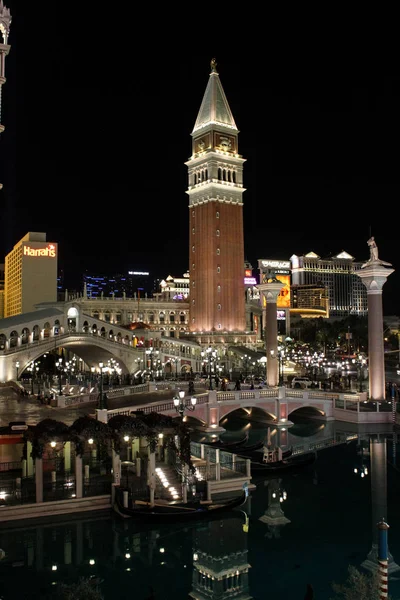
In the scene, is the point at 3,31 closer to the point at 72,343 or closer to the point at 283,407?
the point at 283,407

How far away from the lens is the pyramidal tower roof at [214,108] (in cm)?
9100

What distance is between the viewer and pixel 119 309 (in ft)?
344

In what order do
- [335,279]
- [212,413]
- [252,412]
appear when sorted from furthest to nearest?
[335,279], [252,412], [212,413]

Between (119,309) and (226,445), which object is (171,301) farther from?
(226,445)

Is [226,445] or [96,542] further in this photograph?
[226,445]

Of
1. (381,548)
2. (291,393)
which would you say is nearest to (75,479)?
(381,548)

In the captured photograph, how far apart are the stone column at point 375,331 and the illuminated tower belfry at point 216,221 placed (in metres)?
45.3

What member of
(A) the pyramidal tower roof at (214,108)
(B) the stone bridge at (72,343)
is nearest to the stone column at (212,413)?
(B) the stone bridge at (72,343)

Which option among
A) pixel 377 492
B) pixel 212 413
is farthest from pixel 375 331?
pixel 377 492

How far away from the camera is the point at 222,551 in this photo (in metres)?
19.3

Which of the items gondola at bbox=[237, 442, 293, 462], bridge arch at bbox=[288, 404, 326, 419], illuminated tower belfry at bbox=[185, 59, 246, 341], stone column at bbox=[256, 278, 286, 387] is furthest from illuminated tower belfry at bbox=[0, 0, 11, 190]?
illuminated tower belfry at bbox=[185, 59, 246, 341]

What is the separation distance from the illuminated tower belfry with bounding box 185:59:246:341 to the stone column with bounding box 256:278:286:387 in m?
40.5

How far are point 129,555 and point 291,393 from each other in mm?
26256

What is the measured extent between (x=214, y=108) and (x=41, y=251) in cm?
3668
